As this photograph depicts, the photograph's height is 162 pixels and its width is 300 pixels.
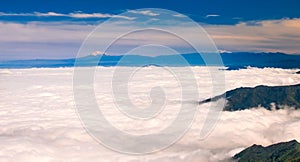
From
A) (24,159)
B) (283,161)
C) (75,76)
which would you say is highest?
(75,76)

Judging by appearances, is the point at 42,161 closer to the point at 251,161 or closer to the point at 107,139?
the point at 107,139

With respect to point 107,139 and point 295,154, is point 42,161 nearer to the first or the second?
point 107,139

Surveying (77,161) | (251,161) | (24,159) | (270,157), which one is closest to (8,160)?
(24,159)

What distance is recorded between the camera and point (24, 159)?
19700cm

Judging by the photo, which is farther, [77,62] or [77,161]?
[77,161]

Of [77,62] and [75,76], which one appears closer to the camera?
[77,62]

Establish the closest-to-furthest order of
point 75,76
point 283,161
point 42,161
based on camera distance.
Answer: point 75,76 < point 283,161 < point 42,161

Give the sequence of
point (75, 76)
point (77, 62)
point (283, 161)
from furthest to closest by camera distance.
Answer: point (283, 161) < point (75, 76) < point (77, 62)

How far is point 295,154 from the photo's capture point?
189875mm

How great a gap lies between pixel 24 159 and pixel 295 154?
492 ft

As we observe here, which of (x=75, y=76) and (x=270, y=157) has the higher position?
(x=75, y=76)

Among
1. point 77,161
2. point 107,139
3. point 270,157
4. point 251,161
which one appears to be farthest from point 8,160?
point 270,157

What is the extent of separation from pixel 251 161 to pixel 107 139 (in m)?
81.6

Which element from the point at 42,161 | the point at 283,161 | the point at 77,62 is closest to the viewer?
the point at 77,62
